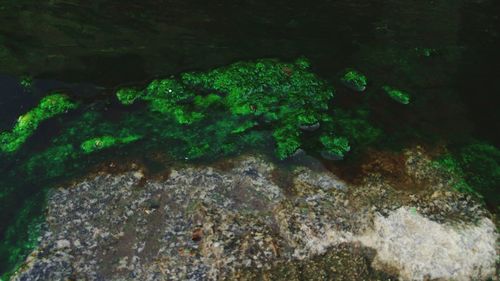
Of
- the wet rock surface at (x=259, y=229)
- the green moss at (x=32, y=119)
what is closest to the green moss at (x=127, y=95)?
the green moss at (x=32, y=119)

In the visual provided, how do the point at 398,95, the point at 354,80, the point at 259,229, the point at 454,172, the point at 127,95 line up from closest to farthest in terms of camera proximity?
the point at 259,229 < the point at 454,172 < the point at 127,95 < the point at 398,95 < the point at 354,80

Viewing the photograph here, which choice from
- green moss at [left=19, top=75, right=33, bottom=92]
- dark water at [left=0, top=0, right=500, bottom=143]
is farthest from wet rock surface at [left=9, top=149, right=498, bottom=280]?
green moss at [left=19, top=75, right=33, bottom=92]

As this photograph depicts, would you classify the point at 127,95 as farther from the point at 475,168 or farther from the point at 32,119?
the point at 475,168

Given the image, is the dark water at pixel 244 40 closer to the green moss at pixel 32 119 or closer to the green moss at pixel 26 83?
the green moss at pixel 26 83

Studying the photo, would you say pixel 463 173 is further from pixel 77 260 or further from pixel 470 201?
pixel 77 260

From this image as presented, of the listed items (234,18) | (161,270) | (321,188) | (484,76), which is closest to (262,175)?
(321,188)

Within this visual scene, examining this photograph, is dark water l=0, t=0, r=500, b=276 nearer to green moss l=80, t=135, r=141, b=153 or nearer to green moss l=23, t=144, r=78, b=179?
green moss l=23, t=144, r=78, b=179

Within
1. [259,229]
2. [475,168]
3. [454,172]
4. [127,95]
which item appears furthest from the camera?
[127,95]

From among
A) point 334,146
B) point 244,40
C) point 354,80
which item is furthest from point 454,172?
point 244,40
